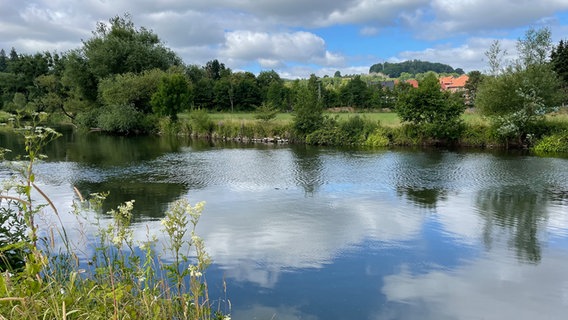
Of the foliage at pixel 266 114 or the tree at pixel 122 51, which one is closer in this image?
the foliage at pixel 266 114

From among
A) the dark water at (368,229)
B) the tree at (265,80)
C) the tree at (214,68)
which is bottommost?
the dark water at (368,229)

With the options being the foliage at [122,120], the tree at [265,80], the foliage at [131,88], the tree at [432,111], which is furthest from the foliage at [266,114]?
the tree at [265,80]

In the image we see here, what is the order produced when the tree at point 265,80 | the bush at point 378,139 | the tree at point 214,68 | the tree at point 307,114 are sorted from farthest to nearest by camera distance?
1. the tree at point 214,68
2. the tree at point 265,80
3. the tree at point 307,114
4. the bush at point 378,139

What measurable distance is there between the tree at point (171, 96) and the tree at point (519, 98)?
78.1 feet

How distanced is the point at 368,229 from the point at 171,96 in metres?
29.2

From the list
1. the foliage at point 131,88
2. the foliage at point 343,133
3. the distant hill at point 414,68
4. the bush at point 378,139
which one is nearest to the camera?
the bush at point 378,139

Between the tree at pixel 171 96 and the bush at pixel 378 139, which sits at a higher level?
the tree at pixel 171 96

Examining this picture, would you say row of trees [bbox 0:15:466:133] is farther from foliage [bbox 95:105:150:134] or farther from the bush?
the bush

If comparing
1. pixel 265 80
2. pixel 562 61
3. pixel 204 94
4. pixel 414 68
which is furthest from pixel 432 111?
pixel 414 68

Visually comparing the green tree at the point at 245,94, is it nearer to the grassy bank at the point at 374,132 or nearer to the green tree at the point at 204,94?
the green tree at the point at 204,94

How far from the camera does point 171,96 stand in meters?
35.2

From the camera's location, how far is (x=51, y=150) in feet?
80.5

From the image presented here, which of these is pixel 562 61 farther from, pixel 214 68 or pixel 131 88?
pixel 214 68

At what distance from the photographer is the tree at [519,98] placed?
23188mm
